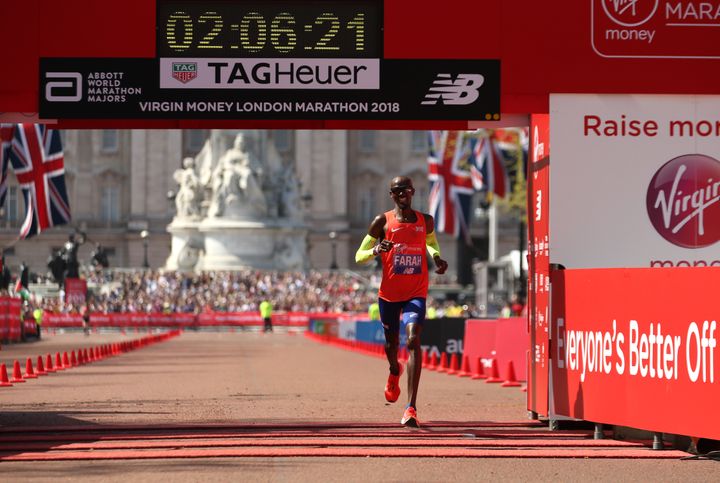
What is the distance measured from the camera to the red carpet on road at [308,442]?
1266cm

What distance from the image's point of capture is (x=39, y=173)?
4541 centimetres

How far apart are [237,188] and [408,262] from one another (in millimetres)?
80649

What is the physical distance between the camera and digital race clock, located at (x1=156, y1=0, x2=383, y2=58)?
1614 centimetres

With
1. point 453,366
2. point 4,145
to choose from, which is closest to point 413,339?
point 453,366

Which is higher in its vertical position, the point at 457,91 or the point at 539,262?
the point at 457,91

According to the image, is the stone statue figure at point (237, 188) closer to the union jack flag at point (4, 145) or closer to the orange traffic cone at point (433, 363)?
the union jack flag at point (4, 145)

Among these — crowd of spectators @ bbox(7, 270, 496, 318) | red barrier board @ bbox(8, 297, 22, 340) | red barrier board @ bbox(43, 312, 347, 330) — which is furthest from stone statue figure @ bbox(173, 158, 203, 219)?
red barrier board @ bbox(8, 297, 22, 340)

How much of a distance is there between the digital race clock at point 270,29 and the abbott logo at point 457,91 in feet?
2.07

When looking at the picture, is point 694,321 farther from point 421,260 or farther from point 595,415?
point 421,260

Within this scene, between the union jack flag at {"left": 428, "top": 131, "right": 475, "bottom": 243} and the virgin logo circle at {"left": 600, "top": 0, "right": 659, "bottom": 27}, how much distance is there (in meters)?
30.3

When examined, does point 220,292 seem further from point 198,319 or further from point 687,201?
point 687,201

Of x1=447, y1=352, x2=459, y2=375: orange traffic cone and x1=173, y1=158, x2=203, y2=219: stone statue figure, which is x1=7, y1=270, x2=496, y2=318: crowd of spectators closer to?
x1=173, y1=158, x2=203, y2=219: stone statue figure

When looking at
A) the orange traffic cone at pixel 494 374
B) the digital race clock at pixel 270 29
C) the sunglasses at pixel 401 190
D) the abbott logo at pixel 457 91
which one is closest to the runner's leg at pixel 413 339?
the sunglasses at pixel 401 190

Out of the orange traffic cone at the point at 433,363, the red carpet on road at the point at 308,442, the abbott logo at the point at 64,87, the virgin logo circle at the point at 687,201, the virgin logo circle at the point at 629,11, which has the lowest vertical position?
the orange traffic cone at the point at 433,363
